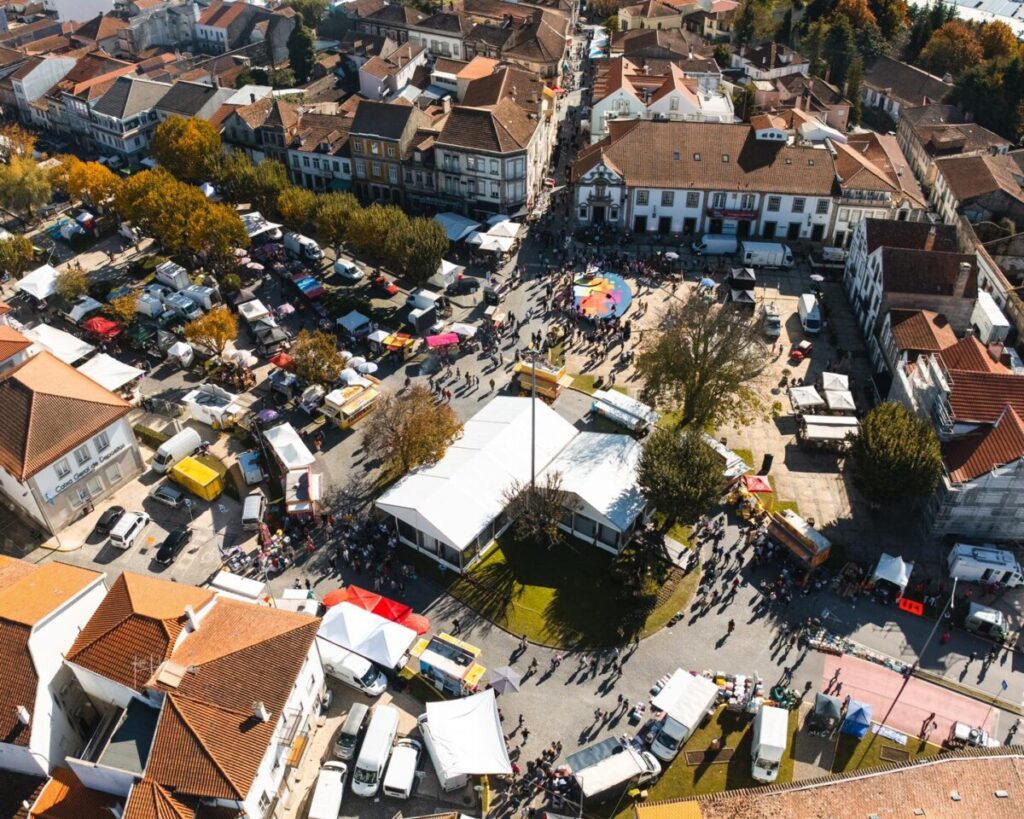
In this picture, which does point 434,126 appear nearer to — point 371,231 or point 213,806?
point 371,231

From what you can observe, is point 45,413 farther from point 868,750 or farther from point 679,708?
point 868,750

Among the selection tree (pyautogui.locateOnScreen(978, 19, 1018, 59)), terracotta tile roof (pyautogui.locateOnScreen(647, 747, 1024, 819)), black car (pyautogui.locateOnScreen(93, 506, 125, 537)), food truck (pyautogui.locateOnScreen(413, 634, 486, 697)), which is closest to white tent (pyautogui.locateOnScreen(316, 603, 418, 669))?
food truck (pyautogui.locateOnScreen(413, 634, 486, 697))

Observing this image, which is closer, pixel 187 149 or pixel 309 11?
pixel 187 149

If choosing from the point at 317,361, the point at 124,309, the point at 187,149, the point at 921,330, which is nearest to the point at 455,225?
the point at 317,361

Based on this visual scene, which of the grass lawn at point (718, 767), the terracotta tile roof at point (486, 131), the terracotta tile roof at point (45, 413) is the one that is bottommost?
the grass lawn at point (718, 767)

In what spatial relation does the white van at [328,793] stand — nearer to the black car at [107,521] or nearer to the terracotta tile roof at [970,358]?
the black car at [107,521]

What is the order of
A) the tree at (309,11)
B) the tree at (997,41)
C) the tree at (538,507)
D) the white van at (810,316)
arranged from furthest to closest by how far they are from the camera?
the tree at (309,11), the tree at (997,41), the white van at (810,316), the tree at (538,507)

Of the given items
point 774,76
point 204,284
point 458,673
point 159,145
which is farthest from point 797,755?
point 774,76

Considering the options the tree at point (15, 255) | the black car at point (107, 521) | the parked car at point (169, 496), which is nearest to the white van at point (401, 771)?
the parked car at point (169, 496)
